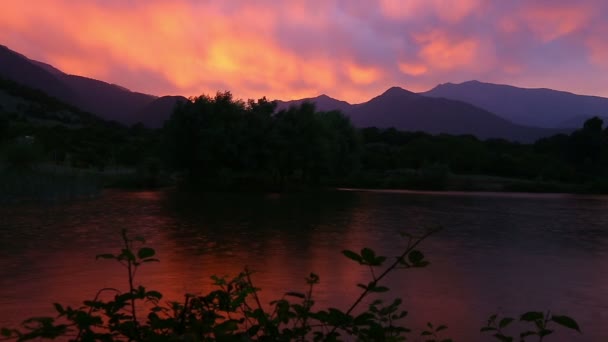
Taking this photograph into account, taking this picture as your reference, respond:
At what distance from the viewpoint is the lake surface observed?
299 inches

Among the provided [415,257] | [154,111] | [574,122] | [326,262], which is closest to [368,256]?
[415,257]


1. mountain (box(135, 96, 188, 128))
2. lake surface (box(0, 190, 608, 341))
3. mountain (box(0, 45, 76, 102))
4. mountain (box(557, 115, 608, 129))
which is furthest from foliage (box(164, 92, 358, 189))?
mountain (box(557, 115, 608, 129))

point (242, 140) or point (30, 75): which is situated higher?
point (30, 75)

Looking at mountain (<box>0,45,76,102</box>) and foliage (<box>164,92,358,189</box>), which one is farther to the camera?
mountain (<box>0,45,76,102</box>)

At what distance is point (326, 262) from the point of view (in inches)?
422

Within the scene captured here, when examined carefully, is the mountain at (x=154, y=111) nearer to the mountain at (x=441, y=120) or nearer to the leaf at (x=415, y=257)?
the mountain at (x=441, y=120)

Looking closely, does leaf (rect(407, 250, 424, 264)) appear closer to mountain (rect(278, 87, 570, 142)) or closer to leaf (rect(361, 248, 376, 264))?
leaf (rect(361, 248, 376, 264))

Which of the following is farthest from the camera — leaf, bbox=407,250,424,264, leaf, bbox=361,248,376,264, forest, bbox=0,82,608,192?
forest, bbox=0,82,608,192

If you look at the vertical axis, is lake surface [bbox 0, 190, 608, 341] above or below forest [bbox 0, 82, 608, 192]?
below

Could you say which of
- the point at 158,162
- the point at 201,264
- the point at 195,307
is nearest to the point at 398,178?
the point at 158,162

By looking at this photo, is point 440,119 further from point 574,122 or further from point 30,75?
point 30,75

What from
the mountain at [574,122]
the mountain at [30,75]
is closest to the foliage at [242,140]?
the mountain at [30,75]

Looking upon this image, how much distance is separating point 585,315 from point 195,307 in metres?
6.57

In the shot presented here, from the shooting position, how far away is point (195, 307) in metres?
2.55
